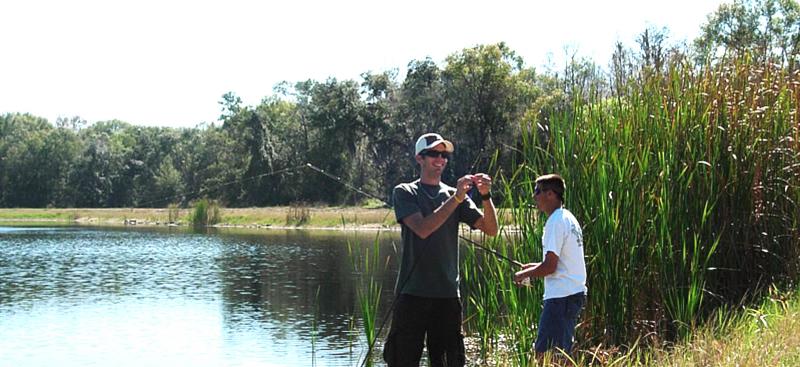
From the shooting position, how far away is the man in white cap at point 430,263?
213 inches

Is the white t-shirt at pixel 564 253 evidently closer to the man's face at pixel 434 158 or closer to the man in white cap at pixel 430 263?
the man in white cap at pixel 430 263

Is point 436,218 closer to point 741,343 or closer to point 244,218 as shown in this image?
point 741,343

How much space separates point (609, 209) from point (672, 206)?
0.77m

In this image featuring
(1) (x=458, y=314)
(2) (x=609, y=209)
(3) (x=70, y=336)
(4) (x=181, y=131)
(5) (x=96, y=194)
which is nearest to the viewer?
(1) (x=458, y=314)

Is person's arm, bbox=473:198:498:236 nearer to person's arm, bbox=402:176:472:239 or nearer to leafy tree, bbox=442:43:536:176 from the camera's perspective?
person's arm, bbox=402:176:472:239

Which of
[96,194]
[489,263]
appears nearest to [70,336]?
[489,263]

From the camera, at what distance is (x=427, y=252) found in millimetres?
5430

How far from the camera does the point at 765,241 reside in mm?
7957

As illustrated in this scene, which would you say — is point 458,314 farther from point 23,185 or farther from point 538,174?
point 23,185

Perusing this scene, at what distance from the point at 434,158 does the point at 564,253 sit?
35.3 inches

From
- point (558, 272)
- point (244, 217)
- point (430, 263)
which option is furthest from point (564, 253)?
point (244, 217)

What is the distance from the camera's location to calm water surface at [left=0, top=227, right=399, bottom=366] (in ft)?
39.1

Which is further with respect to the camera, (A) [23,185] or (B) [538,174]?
(A) [23,185]

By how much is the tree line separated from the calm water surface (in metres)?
3.27
